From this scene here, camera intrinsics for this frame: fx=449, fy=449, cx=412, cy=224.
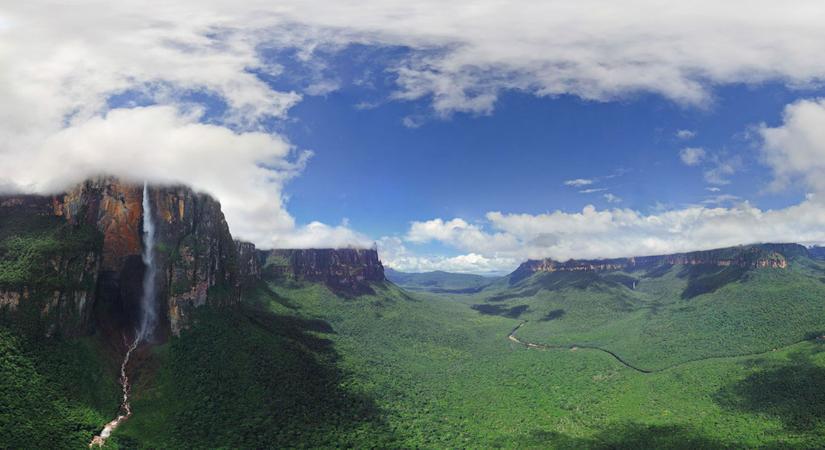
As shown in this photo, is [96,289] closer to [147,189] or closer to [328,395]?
[147,189]

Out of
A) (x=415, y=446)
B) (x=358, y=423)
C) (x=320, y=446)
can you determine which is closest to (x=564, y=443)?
(x=415, y=446)

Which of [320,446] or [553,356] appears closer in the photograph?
[320,446]

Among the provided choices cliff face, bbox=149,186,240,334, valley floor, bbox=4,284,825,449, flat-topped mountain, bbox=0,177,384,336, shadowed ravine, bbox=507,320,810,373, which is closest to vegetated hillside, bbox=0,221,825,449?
valley floor, bbox=4,284,825,449

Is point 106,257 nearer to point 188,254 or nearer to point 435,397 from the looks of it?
point 188,254

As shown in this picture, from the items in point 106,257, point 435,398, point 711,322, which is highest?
point 106,257

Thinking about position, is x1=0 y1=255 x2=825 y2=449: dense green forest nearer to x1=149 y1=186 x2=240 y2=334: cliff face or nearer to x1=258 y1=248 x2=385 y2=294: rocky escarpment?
x1=149 y1=186 x2=240 y2=334: cliff face

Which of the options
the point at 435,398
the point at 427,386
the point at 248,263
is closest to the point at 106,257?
the point at 435,398
